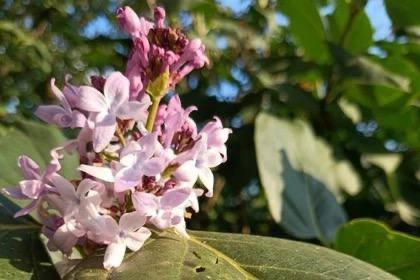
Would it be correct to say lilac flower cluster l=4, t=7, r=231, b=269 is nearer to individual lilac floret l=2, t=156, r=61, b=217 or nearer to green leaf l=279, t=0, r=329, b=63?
individual lilac floret l=2, t=156, r=61, b=217

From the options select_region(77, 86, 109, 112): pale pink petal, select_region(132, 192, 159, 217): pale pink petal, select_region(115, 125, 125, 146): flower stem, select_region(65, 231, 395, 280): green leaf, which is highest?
select_region(77, 86, 109, 112): pale pink petal

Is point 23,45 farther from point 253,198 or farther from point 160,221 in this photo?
point 160,221

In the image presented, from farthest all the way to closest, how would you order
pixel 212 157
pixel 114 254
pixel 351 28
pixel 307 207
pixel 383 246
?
pixel 351 28 < pixel 307 207 < pixel 383 246 < pixel 212 157 < pixel 114 254

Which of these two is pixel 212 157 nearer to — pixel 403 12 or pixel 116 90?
pixel 116 90

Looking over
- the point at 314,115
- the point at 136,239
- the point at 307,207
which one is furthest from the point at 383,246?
the point at 314,115

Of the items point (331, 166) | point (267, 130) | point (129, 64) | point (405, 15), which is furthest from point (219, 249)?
point (405, 15)

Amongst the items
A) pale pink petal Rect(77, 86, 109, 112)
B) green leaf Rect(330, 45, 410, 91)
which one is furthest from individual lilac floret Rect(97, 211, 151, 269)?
green leaf Rect(330, 45, 410, 91)
